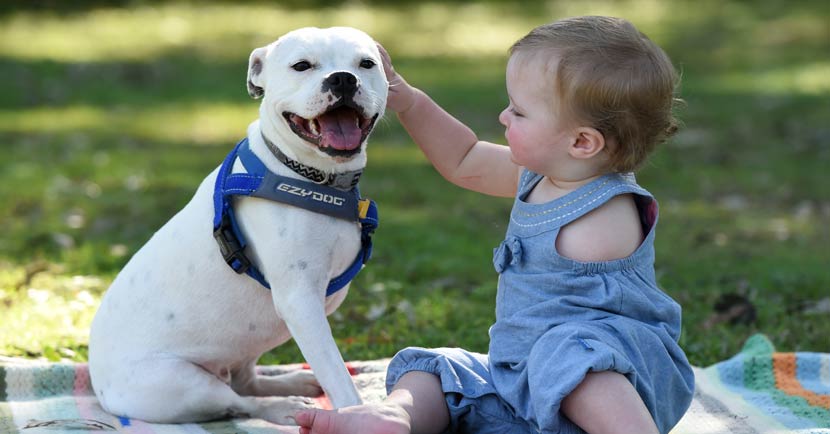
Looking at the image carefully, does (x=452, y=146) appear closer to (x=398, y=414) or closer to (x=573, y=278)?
(x=573, y=278)

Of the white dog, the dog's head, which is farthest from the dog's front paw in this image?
the dog's head

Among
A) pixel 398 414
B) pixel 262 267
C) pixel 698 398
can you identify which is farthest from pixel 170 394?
pixel 698 398

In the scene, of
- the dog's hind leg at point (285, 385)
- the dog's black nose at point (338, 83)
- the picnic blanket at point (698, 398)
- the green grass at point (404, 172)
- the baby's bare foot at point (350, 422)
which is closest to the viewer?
the baby's bare foot at point (350, 422)

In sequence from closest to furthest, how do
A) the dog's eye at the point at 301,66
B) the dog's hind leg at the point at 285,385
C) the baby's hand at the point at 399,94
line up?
the dog's eye at the point at 301,66, the baby's hand at the point at 399,94, the dog's hind leg at the point at 285,385

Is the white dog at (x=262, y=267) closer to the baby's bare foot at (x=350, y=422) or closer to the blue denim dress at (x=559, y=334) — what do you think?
the baby's bare foot at (x=350, y=422)

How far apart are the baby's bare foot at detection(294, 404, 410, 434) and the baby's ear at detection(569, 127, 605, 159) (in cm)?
91

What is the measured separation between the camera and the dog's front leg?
10.4ft

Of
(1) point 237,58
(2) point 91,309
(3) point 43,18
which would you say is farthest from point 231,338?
(3) point 43,18

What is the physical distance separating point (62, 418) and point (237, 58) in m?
10.6

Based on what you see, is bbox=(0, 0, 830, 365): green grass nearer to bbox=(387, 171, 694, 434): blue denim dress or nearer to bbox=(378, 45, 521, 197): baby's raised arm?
bbox=(378, 45, 521, 197): baby's raised arm

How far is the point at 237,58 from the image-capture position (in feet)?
44.8

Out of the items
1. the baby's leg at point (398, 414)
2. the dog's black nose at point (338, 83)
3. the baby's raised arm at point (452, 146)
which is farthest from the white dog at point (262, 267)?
the baby's raised arm at point (452, 146)

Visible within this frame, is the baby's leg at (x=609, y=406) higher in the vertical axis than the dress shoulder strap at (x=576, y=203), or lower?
lower

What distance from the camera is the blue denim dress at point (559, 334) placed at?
2.91 metres
